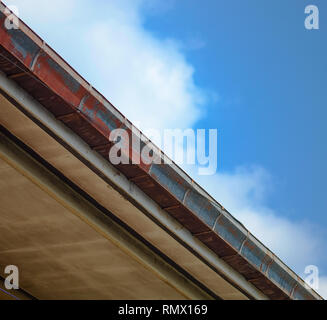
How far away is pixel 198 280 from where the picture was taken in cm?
1806

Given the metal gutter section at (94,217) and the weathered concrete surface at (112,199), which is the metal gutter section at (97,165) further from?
the metal gutter section at (94,217)

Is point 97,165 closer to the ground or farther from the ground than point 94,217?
farther from the ground

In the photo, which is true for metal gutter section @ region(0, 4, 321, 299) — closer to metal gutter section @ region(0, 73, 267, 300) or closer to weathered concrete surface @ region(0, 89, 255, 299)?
metal gutter section @ region(0, 73, 267, 300)

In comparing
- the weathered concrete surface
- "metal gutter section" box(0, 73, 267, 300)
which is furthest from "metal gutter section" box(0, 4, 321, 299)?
the weathered concrete surface

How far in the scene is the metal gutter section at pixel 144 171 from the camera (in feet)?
39.1

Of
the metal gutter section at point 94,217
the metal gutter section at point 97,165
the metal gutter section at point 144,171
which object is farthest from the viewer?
the metal gutter section at point 94,217

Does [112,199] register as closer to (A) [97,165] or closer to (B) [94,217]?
(B) [94,217]

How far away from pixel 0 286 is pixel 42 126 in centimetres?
809

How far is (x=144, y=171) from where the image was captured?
14.3 meters

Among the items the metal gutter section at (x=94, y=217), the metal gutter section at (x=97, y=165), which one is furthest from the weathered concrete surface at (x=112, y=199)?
the metal gutter section at (x=94, y=217)

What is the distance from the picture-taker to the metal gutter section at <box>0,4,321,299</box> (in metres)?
11.9

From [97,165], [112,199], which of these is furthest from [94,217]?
[97,165]
